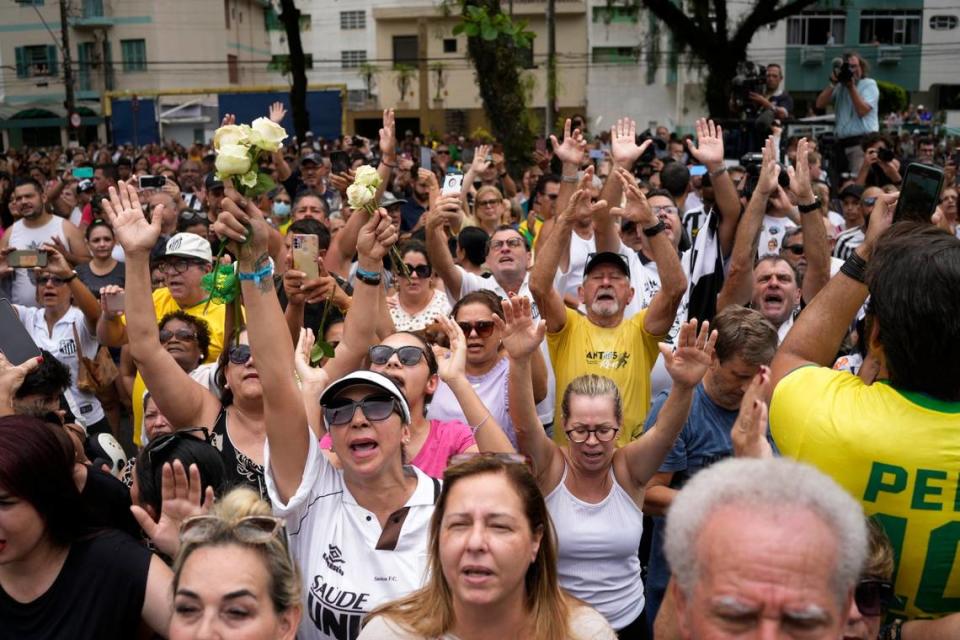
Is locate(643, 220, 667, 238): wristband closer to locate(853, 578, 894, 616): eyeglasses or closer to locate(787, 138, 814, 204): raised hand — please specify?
locate(787, 138, 814, 204): raised hand

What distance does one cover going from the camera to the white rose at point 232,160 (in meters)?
3.51

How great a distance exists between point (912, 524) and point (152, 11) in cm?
5878

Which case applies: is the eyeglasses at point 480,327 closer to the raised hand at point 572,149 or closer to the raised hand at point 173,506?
the raised hand at point 572,149

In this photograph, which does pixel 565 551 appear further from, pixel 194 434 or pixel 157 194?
pixel 157 194

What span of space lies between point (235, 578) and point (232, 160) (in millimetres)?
1619

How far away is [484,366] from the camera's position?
5.21 m

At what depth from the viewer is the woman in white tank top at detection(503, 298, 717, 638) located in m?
3.89

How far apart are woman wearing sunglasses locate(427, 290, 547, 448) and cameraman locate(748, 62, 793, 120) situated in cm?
671

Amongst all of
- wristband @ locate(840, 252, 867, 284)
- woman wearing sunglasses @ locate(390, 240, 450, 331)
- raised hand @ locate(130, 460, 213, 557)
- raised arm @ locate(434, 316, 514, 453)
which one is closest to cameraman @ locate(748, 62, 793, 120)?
woman wearing sunglasses @ locate(390, 240, 450, 331)

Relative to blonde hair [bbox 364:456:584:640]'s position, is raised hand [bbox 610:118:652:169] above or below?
above

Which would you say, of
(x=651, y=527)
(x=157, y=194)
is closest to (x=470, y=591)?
(x=651, y=527)

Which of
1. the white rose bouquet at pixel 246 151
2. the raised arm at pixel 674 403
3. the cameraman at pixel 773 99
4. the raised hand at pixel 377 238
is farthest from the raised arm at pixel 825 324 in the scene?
the cameraman at pixel 773 99

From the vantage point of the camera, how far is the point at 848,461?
2365 mm

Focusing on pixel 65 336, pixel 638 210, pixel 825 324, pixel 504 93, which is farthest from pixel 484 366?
pixel 504 93
